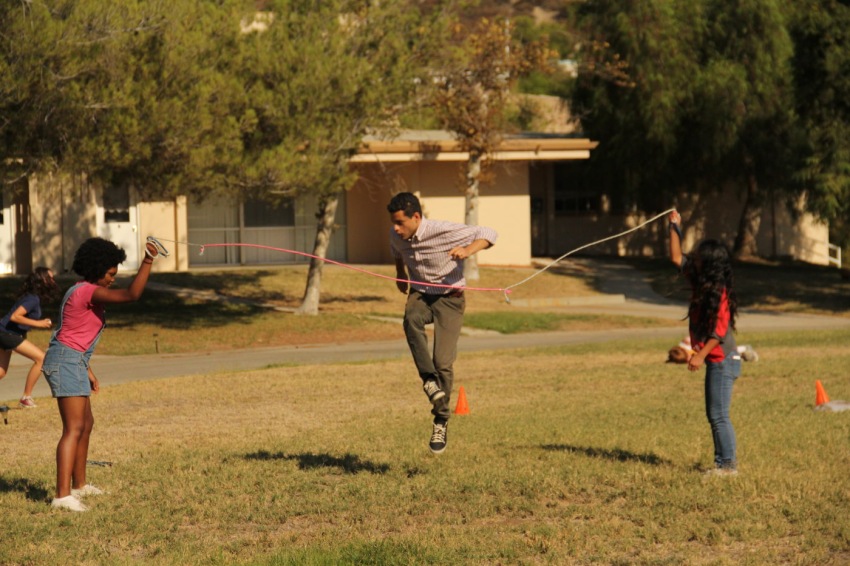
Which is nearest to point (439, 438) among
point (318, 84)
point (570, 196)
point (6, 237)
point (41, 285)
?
point (41, 285)

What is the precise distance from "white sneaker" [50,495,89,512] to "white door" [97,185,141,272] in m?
26.8

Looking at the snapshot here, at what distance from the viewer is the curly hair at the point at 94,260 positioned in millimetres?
8078

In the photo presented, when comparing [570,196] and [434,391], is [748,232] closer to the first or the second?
[570,196]

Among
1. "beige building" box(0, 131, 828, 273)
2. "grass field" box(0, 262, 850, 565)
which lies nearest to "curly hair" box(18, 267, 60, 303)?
"grass field" box(0, 262, 850, 565)

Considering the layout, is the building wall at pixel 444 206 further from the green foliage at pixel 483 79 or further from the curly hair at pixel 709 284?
the curly hair at pixel 709 284

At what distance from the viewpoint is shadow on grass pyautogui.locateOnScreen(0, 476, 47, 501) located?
848cm

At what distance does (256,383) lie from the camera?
1611cm

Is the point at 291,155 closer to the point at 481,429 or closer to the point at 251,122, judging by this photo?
the point at 251,122

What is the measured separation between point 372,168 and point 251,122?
51.6ft

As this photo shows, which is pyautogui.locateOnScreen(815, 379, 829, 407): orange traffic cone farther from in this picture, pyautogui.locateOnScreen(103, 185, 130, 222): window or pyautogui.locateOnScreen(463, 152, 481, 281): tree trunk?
pyautogui.locateOnScreen(103, 185, 130, 222): window

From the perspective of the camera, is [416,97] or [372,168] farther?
[372,168]

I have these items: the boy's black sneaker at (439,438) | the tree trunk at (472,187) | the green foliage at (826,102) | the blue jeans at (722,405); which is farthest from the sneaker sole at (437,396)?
the tree trunk at (472,187)

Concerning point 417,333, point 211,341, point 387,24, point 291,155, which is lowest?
point 211,341

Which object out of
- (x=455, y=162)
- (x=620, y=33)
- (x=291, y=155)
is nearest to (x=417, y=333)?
(x=291, y=155)
